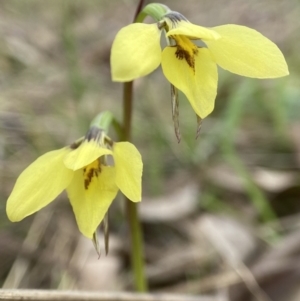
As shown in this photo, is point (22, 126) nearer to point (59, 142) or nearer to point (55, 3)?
point (59, 142)

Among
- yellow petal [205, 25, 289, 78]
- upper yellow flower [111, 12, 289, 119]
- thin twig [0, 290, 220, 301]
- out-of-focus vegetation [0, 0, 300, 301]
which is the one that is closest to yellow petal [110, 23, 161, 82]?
upper yellow flower [111, 12, 289, 119]

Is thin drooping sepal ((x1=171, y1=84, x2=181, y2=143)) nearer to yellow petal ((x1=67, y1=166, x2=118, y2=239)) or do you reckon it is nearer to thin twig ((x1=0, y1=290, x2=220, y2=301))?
yellow petal ((x1=67, y1=166, x2=118, y2=239))

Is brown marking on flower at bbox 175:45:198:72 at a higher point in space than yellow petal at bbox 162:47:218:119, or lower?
higher

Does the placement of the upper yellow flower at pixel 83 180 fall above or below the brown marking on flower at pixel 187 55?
below

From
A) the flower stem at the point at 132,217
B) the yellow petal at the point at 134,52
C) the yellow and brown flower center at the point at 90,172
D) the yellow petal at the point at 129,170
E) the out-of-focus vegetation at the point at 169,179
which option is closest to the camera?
the yellow petal at the point at 134,52

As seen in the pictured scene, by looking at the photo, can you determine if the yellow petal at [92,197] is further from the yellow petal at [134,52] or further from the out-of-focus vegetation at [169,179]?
the out-of-focus vegetation at [169,179]

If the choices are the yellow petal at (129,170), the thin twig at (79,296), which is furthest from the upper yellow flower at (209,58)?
the thin twig at (79,296)
